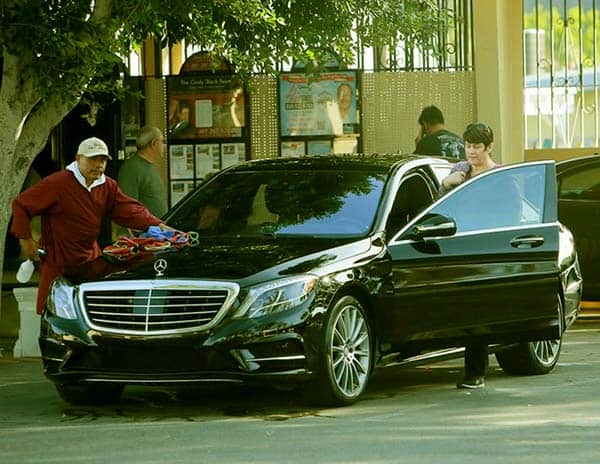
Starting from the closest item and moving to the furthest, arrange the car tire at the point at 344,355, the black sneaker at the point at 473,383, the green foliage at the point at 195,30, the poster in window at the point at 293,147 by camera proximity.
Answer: the car tire at the point at 344,355 → the black sneaker at the point at 473,383 → the green foliage at the point at 195,30 → the poster in window at the point at 293,147

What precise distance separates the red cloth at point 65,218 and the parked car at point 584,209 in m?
5.79

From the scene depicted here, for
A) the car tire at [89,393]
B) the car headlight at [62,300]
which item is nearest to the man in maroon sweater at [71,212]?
the car headlight at [62,300]

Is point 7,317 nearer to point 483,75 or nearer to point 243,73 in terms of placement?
point 243,73

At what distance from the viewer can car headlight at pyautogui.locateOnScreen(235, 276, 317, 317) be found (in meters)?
9.98

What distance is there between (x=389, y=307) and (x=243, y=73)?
16.9ft

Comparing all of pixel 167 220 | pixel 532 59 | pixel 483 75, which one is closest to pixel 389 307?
pixel 167 220

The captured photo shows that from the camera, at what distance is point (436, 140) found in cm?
Answer: 1648

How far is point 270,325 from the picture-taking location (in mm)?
9984

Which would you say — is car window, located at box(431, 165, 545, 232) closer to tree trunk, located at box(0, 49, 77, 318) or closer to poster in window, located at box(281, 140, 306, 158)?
tree trunk, located at box(0, 49, 77, 318)

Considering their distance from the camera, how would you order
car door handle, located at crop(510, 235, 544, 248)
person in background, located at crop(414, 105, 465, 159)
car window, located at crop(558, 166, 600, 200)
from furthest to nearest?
1. car window, located at crop(558, 166, 600, 200)
2. person in background, located at crop(414, 105, 465, 159)
3. car door handle, located at crop(510, 235, 544, 248)

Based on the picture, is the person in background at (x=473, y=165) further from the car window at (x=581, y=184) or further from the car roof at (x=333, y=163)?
the car window at (x=581, y=184)

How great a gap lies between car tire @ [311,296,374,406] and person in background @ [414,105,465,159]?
5967 mm

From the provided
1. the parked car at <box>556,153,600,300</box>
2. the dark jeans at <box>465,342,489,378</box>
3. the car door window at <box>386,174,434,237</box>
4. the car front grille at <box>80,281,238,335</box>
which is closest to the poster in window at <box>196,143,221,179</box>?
the parked car at <box>556,153,600,300</box>

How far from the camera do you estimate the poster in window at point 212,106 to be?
742 inches
